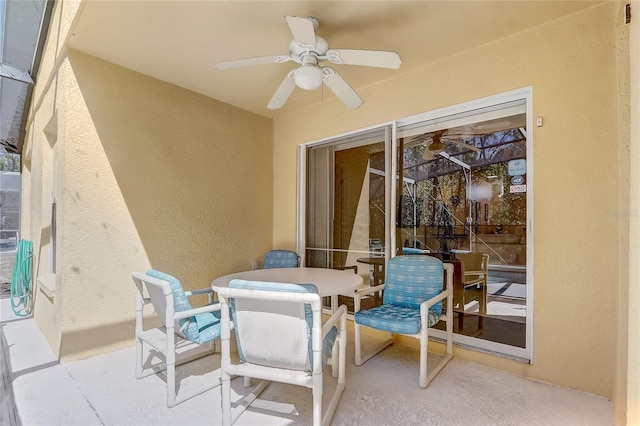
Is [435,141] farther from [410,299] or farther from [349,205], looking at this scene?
[410,299]

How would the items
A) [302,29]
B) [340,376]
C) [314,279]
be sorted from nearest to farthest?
[302,29], [340,376], [314,279]

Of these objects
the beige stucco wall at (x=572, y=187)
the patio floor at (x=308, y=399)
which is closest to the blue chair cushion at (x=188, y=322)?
the patio floor at (x=308, y=399)

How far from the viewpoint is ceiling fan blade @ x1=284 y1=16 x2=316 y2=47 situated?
1838 millimetres

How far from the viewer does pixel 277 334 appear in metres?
1.73

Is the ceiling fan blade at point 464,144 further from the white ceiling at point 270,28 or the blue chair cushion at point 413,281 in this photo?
the blue chair cushion at point 413,281

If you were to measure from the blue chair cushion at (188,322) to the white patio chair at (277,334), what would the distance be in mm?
463

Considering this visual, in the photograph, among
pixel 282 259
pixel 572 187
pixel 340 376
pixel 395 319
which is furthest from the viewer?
pixel 282 259

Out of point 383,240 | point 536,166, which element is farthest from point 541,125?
point 383,240

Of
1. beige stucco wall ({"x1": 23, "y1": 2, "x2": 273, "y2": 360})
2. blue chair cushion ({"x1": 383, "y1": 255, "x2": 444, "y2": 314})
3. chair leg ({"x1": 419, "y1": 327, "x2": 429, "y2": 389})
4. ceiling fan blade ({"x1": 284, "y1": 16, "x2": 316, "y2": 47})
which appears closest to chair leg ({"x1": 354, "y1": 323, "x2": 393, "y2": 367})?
Answer: blue chair cushion ({"x1": 383, "y1": 255, "x2": 444, "y2": 314})

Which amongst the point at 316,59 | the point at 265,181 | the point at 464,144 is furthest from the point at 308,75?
the point at 265,181

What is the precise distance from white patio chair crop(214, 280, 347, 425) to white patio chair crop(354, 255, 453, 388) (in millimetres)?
900

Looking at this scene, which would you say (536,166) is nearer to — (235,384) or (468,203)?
(468,203)

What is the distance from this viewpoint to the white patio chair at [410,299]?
2.57 m

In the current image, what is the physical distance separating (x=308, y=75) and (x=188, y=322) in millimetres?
1910
